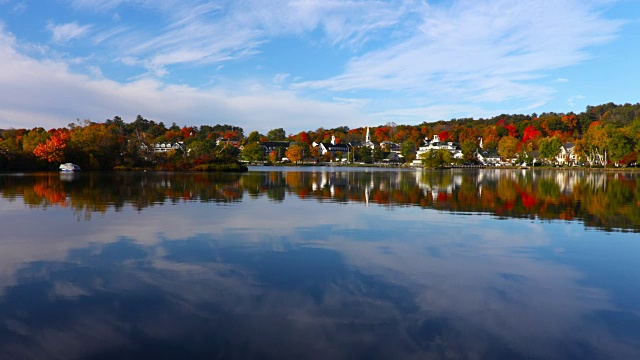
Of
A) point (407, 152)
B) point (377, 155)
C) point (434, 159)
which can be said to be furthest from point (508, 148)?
point (434, 159)

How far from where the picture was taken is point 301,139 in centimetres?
16550

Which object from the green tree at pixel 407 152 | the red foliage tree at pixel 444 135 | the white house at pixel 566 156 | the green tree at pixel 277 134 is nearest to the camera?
the white house at pixel 566 156

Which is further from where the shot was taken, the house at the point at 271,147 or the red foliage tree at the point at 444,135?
the red foliage tree at the point at 444,135

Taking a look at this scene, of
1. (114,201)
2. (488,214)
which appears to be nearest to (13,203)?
(114,201)

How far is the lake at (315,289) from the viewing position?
4941mm

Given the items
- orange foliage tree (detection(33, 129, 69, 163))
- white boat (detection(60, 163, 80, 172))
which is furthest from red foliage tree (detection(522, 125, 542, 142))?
orange foliage tree (detection(33, 129, 69, 163))

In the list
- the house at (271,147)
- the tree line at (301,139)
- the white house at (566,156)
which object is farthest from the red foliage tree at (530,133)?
the house at (271,147)

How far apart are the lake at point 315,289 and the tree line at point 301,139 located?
49.4 metres

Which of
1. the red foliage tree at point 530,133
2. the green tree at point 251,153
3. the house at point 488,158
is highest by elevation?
the red foliage tree at point 530,133

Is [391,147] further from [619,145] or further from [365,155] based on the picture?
[619,145]

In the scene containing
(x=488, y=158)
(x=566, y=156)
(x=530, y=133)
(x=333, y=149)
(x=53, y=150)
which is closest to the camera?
(x=53, y=150)

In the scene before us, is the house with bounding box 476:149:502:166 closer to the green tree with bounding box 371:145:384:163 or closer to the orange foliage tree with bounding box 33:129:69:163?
the green tree with bounding box 371:145:384:163

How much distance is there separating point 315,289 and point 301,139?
524 feet

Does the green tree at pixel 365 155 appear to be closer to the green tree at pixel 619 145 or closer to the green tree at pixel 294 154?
the green tree at pixel 294 154
